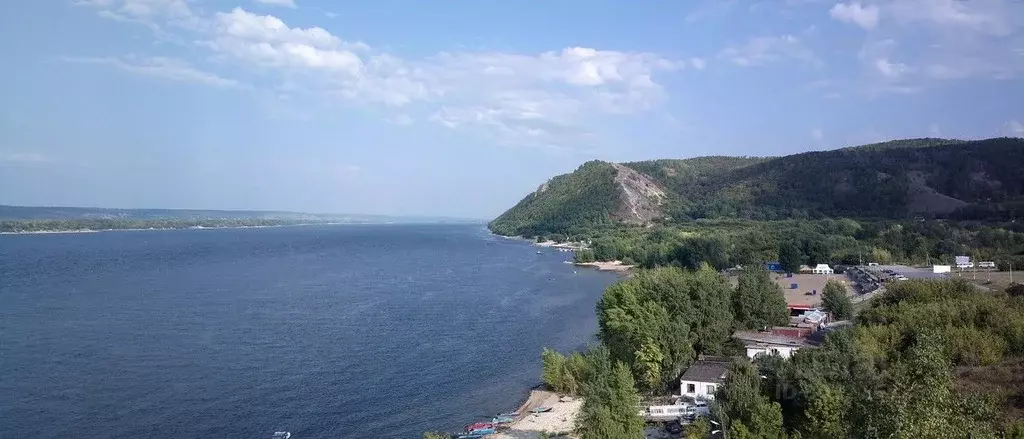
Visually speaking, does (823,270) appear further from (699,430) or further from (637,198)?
(637,198)

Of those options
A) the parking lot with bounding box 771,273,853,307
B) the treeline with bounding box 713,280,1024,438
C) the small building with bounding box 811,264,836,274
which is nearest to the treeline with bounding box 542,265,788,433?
the treeline with bounding box 713,280,1024,438

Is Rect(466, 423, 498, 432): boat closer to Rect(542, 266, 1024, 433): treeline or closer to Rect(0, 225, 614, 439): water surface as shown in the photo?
Rect(0, 225, 614, 439): water surface

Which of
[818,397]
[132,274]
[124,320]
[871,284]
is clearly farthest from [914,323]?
[132,274]

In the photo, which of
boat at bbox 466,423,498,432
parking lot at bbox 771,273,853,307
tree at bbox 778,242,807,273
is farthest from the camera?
tree at bbox 778,242,807,273

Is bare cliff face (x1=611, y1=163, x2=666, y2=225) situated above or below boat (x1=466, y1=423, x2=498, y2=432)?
above

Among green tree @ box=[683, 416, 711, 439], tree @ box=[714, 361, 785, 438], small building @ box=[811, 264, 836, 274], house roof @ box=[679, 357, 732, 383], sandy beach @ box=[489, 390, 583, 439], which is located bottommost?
sandy beach @ box=[489, 390, 583, 439]

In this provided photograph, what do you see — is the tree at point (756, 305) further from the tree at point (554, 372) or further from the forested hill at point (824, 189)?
the forested hill at point (824, 189)

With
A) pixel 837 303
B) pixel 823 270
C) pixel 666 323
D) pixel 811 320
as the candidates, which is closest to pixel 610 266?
pixel 823 270
